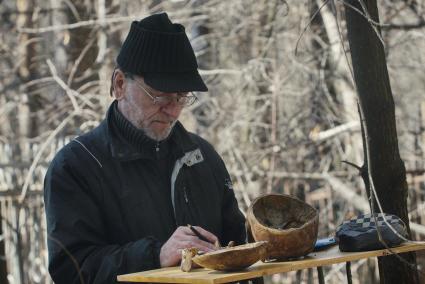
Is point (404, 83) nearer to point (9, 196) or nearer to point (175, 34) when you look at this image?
point (9, 196)

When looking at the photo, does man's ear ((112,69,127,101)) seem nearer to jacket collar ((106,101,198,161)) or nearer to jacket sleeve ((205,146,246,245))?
jacket collar ((106,101,198,161))

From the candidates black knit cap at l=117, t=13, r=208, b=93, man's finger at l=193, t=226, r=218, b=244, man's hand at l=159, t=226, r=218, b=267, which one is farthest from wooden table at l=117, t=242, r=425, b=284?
black knit cap at l=117, t=13, r=208, b=93

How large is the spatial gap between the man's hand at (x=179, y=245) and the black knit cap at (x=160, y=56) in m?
0.73

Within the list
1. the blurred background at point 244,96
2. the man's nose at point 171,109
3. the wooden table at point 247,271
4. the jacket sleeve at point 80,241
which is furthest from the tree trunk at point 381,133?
the blurred background at point 244,96

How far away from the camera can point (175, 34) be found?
14.1 feet

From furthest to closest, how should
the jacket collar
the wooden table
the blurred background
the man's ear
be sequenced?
the blurred background
the man's ear
the jacket collar
the wooden table

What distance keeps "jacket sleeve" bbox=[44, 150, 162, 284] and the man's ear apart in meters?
0.43

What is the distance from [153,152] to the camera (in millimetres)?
4219

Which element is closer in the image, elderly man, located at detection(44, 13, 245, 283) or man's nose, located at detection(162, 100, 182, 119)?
elderly man, located at detection(44, 13, 245, 283)

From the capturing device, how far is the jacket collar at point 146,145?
4137 mm

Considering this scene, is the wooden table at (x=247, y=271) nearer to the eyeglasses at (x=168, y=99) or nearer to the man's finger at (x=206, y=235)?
the man's finger at (x=206, y=235)

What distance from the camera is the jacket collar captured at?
13.6ft

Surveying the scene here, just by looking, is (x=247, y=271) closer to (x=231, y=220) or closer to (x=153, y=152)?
(x=153, y=152)

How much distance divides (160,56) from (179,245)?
0.97 m
